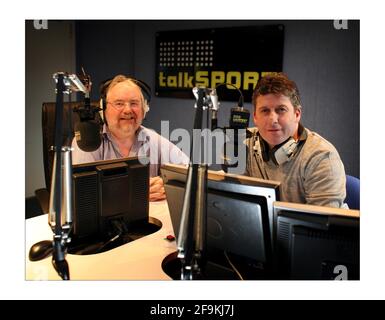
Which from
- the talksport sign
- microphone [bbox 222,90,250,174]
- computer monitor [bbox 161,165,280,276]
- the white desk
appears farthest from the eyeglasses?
computer monitor [bbox 161,165,280,276]

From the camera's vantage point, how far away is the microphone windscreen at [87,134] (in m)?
1.04

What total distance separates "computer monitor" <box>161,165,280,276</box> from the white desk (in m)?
0.19

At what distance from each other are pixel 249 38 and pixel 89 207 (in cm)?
152

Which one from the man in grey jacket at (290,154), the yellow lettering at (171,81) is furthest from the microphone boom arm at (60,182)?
the yellow lettering at (171,81)

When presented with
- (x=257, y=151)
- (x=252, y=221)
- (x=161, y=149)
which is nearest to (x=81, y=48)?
(x=161, y=149)

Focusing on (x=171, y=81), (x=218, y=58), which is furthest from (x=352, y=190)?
(x=171, y=81)

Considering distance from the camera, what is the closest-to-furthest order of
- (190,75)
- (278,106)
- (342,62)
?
(278,106), (342,62), (190,75)

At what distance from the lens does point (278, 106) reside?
162cm

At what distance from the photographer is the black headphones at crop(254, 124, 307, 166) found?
1.60 metres

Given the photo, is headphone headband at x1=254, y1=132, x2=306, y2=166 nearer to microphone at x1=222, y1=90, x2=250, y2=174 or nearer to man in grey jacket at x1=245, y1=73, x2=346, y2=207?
man in grey jacket at x1=245, y1=73, x2=346, y2=207

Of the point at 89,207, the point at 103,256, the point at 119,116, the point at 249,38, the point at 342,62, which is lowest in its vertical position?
the point at 103,256

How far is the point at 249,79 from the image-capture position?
2266 mm

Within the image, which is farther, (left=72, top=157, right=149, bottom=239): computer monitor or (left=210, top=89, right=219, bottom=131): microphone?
(left=72, top=157, right=149, bottom=239): computer monitor
